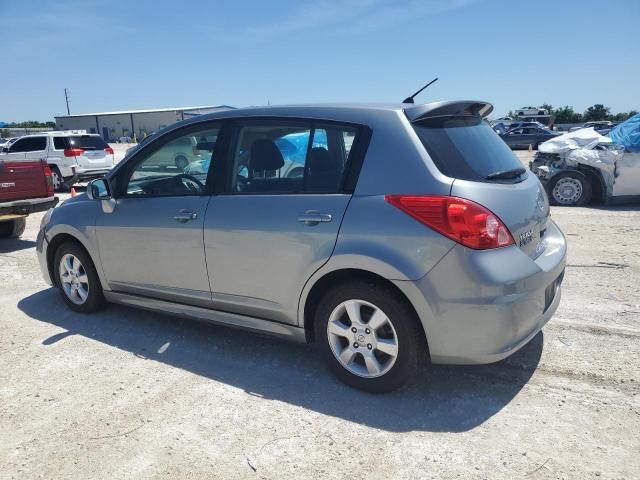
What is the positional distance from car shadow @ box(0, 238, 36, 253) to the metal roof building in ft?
213

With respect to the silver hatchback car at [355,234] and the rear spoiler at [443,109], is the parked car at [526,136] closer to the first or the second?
the rear spoiler at [443,109]

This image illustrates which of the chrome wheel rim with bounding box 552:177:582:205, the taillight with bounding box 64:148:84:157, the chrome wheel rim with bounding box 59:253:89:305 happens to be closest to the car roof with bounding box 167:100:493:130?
the chrome wheel rim with bounding box 59:253:89:305

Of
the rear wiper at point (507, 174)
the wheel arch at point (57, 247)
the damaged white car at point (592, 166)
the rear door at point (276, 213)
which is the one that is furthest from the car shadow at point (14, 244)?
the damaged white car at point (592, 166)

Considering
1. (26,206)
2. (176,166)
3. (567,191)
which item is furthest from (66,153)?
(567,191)

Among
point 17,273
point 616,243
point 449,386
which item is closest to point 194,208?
point 449,386

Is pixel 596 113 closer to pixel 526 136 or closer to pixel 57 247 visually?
pixel 526 136

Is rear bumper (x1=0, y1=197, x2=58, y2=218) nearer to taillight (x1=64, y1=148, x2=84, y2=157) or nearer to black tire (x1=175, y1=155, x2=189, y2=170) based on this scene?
black tire (x1=175, y1=155, x2=189, y2=170)

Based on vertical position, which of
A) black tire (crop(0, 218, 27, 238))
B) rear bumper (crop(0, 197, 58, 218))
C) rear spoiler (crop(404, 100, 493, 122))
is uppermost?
rear spoiler (crop(404, 100, 493, 122))

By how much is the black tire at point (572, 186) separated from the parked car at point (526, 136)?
2063cm

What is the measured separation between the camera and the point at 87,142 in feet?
52.3

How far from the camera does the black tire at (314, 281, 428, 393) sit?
290cm

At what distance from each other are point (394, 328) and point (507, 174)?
1.23 m

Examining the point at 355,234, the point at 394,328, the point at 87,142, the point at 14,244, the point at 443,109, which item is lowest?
the point at 14,244

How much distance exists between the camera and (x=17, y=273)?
6348mm
